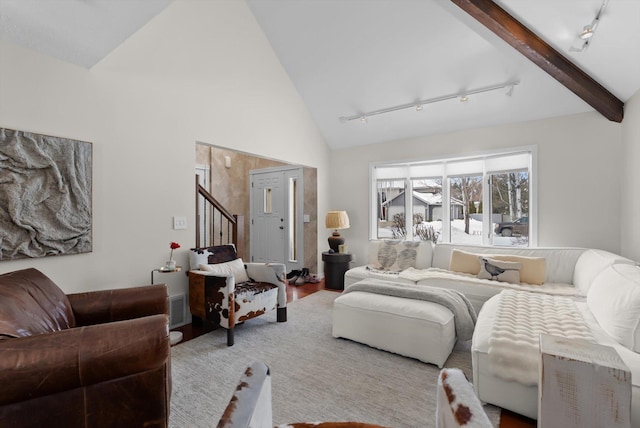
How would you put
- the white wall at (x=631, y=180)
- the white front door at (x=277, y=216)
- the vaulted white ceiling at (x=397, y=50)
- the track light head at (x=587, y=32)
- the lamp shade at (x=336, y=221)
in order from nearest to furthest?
the vaulted white ceiling at (x=397, y=50) → the track light head at (x=587, y=32) → the white wall at (x=631, y=180) → the lamp shade at (x=336, y=221) → the white front door at (x=277, y=216)

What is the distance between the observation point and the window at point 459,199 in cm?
411

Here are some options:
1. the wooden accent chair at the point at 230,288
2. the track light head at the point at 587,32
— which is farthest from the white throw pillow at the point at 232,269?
the track light head at the point at 587,32

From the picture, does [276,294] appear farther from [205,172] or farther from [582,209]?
[582,209]

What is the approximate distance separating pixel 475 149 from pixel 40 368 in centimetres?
491

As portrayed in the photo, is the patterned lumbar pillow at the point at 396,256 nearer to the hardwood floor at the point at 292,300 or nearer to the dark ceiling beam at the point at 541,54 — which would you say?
the hardwood floor at the point at 292,300

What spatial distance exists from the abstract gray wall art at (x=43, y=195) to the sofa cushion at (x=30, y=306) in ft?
2.35

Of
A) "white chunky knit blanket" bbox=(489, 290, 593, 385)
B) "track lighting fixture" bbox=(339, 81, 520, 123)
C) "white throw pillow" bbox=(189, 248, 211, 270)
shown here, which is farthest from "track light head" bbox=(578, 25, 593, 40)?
"white throw pillow" bbox=(189, 248, 211, 270)

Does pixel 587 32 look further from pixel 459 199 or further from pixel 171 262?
pixel 171 262

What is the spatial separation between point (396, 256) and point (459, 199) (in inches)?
53.8

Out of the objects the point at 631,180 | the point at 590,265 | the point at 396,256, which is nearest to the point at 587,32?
the point at 631,180

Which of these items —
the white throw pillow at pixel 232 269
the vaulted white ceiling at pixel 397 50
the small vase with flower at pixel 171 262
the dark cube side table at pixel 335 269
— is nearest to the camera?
the vaulted white ceiling at pixel 397 50

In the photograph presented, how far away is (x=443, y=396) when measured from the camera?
89 cm

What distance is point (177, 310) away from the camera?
10.4ft

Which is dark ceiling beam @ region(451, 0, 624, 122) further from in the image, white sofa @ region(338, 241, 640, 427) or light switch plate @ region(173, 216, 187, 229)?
light switch plate @ region(173, 216, 187, 229)
